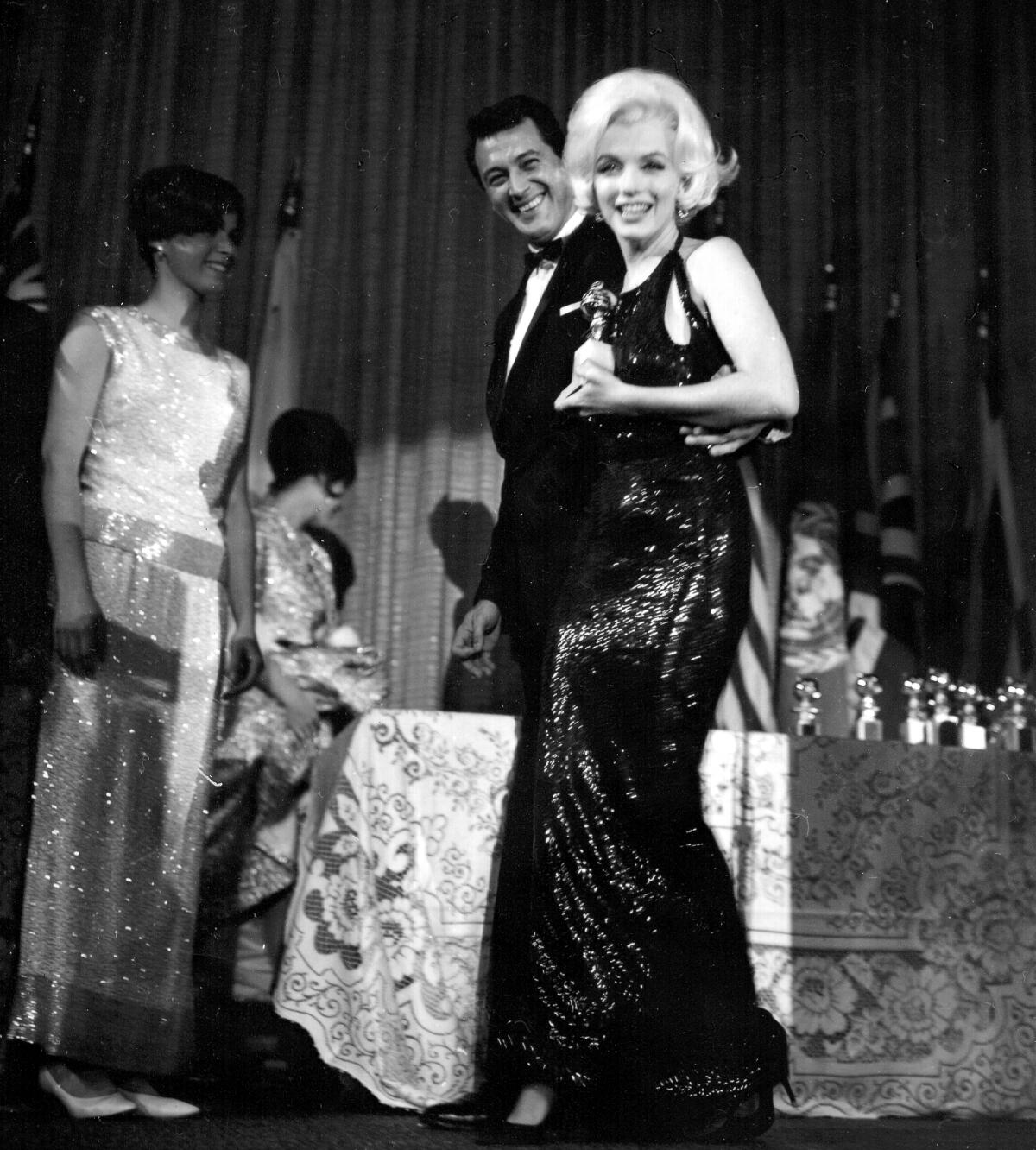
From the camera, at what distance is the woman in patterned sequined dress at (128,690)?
212 centimetres

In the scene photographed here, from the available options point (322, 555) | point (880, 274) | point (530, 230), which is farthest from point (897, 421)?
point (322, 555)

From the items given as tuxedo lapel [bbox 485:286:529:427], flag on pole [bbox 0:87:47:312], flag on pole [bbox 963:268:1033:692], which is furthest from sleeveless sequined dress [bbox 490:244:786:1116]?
flag on pole [bbox 963:268:1033:692]

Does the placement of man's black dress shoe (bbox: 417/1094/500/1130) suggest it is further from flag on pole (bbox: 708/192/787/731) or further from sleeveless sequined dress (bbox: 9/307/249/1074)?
flag on pole (bbox: 708/192/787/731)

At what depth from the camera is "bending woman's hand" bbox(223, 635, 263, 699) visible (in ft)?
8.27

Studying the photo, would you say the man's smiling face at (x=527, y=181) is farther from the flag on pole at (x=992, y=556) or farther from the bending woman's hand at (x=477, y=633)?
the flag on pole at (x=992, y=556)

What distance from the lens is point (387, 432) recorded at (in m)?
3.08

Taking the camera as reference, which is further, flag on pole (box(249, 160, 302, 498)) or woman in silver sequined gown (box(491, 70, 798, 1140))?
flag on pole (box(249, 160, 302, 498))

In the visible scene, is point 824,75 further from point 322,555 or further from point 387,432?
point 322,555

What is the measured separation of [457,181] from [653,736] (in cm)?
183

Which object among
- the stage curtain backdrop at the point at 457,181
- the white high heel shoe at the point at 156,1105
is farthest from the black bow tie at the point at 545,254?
the white high heel shoe at the point at 156,1105

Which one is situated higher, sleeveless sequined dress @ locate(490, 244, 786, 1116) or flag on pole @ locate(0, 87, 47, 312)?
flag on pole @ locate(0, 87, 47, 312)

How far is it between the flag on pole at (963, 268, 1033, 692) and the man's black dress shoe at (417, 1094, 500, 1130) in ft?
6.32

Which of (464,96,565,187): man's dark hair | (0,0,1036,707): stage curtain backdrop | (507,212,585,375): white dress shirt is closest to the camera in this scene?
(507,212,585,375): white dress shirt

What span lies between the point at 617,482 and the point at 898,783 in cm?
97
